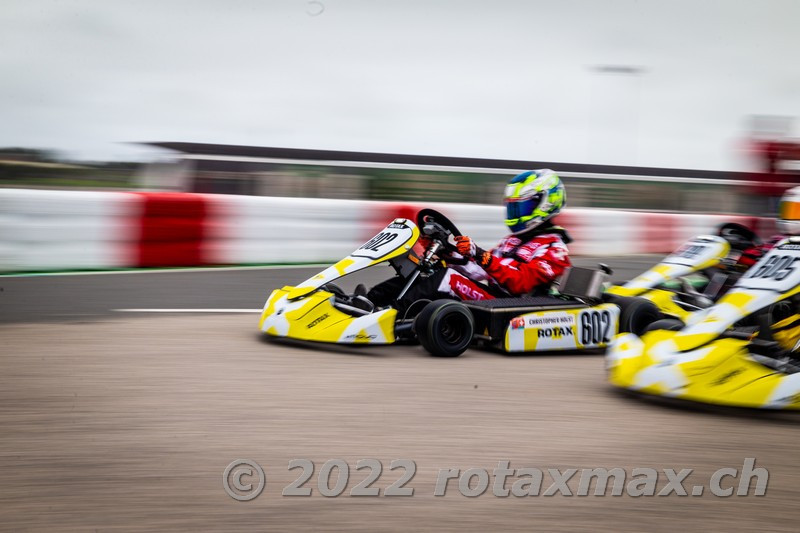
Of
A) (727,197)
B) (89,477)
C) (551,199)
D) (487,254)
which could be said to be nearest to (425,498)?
(89,477)

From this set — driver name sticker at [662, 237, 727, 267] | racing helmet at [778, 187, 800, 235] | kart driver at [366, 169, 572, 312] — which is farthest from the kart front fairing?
driver name sticker at [662, 237, 727, 267]

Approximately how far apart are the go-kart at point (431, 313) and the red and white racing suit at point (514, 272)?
11 centimetres

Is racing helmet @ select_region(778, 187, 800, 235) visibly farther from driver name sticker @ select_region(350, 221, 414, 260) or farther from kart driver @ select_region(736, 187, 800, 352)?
driver name sticker @ select_region(350, 221, 414, 260)

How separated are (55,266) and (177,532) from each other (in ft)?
21.9

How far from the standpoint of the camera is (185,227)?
9383mm

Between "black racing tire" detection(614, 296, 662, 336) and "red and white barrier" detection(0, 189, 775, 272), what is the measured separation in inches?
202

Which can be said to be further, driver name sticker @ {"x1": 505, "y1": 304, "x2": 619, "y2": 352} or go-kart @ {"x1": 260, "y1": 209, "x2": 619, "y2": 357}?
driver name sticker @ {"x1": 505, "y1": 304, "x2": 619, "y2": 352}

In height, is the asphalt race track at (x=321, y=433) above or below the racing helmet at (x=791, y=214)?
below

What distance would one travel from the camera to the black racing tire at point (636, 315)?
5.59 metres

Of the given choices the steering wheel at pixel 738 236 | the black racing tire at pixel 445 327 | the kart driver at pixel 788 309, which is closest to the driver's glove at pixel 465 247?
the black racing tire at pixel 445 327

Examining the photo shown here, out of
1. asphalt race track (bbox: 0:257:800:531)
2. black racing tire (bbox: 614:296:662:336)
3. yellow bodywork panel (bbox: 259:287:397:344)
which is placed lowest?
asphalt race track (bbox: 0:257:800:531)

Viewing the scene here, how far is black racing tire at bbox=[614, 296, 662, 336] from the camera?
559 centimetres

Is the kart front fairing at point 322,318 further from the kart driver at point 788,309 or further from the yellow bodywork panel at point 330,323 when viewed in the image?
the kart driver at point 788,309

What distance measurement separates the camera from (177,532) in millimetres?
2439
